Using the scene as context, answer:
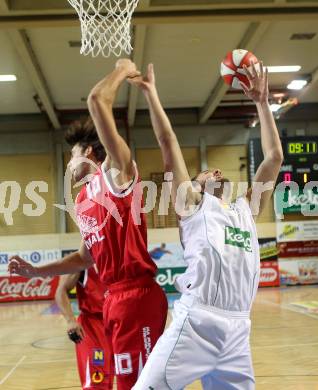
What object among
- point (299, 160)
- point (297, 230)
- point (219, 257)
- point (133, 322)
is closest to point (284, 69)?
point (299, 160)

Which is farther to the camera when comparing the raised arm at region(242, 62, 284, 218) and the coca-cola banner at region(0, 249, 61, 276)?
the coca-cola banner at region(0, 249, 61, 276)

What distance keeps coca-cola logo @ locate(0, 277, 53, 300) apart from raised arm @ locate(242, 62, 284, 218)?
39.4 feet

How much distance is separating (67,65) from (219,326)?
10.6 meters

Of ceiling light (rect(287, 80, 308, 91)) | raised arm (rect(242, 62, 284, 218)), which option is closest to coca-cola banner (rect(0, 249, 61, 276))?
ceiling light (rect(287, 80, 308, 91))

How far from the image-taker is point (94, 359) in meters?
3.54

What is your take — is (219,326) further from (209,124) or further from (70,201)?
(209,124)

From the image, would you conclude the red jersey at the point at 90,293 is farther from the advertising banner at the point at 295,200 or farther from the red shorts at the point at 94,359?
the advertising banner at the point at 295,200

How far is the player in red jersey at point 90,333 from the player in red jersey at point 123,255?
0.72 m

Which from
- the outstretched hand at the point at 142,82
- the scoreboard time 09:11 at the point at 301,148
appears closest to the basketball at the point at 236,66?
the outstretched hand at the point at 142,82

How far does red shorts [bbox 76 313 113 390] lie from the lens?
3.49 metres

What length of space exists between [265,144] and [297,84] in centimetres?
1210

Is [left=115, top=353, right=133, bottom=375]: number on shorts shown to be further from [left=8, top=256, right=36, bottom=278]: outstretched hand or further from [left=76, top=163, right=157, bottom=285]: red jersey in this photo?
[left=8, top=256, right=36, bottom=278]: outstretched hand

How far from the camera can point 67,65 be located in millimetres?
12312

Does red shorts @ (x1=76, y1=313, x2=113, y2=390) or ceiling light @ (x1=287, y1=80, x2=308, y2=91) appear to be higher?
ceiling light @ (x1=287, y1=80, x2=308, y2=91)
